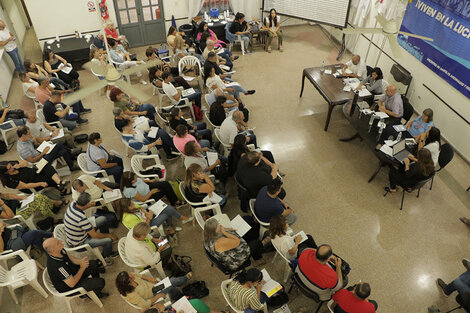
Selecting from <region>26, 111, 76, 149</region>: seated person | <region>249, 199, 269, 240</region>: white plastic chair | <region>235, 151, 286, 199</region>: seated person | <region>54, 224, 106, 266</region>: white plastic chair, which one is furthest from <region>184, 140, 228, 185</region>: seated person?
<region>26, 111, 76, 149</region>: seated person

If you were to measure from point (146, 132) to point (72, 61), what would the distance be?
466cm

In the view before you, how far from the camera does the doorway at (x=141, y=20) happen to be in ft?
30.2

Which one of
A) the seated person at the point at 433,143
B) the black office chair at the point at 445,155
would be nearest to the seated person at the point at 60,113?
the seated person at the point at 433,143

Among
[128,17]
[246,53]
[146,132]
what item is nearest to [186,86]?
[146,132]

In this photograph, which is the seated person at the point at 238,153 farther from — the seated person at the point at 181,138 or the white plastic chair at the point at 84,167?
the white plastic chair at the point at 84,167

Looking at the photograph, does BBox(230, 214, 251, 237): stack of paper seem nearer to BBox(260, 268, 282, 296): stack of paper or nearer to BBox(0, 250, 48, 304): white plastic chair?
BBox(260, 268, 282, 296): stack of paper

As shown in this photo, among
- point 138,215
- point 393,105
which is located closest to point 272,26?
point 393,105

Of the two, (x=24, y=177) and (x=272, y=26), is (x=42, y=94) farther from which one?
(x=272, y=26)

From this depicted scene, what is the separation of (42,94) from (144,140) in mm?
2499

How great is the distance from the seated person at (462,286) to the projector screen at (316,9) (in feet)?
21.8

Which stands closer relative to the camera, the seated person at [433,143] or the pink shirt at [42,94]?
the seated person at [433,143]

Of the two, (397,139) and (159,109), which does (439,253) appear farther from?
(159,109)

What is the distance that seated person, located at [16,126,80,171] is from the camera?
517cm

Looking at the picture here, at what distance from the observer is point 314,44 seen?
394 inches
